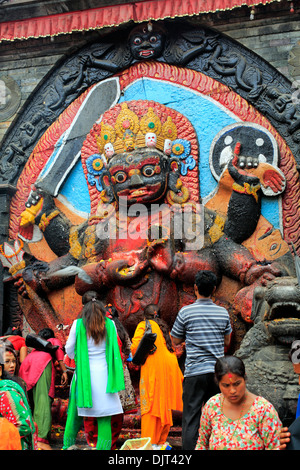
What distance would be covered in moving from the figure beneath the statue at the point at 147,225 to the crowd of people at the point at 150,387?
1.20 metres

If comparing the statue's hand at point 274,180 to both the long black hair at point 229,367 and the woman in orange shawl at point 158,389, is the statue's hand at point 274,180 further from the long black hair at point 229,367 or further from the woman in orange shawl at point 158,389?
the long black hair at point 229,367

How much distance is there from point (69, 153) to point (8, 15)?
246 cm

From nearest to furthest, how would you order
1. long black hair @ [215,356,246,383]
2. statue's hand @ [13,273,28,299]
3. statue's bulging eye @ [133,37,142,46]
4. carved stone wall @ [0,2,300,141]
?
long black hair @ [215,356,246,383]
carved stone wall @ [0,2,300,141]
statue's hand @ [13,273,28,299]
statue's bulging eye @ [133,37,142,46]

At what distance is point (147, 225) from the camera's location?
8250mm

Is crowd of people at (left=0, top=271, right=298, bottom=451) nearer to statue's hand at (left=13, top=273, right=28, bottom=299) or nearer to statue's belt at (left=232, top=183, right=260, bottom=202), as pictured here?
statue's hand at (left=13, top=273, right=28, bottom=299)

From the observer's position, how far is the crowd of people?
140 inches

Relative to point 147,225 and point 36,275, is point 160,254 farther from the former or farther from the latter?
point 36,275

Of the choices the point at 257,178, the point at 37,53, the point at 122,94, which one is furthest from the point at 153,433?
the point at 37,53

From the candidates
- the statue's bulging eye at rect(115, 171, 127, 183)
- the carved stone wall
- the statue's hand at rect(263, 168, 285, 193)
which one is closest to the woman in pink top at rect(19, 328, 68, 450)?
the statue's bulging eye at rect(115, 171, 127, 183)

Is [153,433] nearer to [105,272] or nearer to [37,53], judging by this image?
[105,272]

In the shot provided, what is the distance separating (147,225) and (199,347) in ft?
12.0

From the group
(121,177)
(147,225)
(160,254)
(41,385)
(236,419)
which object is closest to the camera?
(236,419)

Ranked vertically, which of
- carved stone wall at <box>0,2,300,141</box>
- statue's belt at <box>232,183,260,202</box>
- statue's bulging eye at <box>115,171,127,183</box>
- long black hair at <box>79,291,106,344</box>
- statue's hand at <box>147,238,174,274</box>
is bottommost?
long black hair at <box>79,291,106,344</box>

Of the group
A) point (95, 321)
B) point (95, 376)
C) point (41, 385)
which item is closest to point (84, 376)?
point (95, 376)
